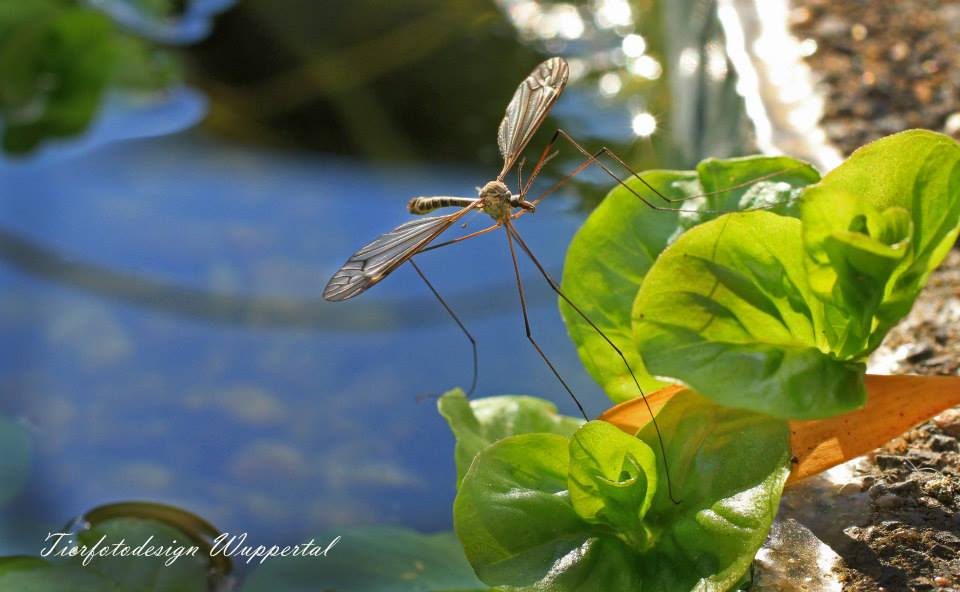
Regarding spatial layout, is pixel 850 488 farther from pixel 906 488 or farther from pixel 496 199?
pixel 496 199

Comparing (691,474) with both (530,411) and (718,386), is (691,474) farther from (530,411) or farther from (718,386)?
(530,411)

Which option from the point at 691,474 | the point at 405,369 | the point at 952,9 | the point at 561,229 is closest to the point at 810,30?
the point at 952,9

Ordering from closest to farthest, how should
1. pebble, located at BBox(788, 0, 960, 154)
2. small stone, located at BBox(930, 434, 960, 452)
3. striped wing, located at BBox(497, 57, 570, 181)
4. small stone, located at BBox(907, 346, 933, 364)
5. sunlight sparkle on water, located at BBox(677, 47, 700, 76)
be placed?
small stone, located at BBox(930, 434, 960, 452)
small stone, located at BBox(907, 346, 933, 364)
striped wing, located at BBox(497, 57, 570, 181)
pebble, located at BBox(788, 0, 960, 154)
sunlight sparkle on water, located at BBox(677, 47, 700, 76)

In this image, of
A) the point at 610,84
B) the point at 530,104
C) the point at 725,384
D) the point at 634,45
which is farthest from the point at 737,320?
the point at 634,45

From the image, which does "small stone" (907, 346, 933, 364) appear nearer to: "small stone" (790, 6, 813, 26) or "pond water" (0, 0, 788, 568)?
"pond water" (0, 0, 788, 568)

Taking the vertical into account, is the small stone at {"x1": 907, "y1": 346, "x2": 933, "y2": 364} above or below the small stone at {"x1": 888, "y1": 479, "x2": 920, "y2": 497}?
above

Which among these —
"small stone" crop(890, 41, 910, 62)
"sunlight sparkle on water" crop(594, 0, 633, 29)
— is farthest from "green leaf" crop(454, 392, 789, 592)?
"sunlight sparkle on water" crop(594, 0, 633, 29)

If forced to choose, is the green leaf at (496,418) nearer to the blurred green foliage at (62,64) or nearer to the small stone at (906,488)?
the small stone at (906,488)
